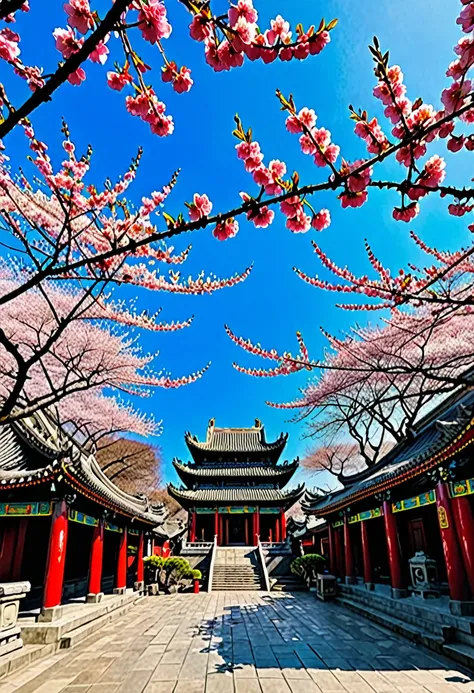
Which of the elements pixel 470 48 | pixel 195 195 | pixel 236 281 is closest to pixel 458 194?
pixel 470 48

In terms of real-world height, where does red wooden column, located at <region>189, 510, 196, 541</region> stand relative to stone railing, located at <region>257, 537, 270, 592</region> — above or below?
above

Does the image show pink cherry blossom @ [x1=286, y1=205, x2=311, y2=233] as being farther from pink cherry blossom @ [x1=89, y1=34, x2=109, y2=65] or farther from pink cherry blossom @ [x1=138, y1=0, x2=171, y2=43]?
pink cherry blossom @ [x1=89, y1=34, x2=109, y2=65]

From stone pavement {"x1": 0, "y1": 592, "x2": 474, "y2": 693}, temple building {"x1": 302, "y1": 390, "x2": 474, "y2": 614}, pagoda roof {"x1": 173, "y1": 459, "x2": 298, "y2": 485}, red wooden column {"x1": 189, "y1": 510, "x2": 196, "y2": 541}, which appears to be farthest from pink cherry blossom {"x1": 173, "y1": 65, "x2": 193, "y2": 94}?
pagoda roof {"x1": 173, "y1": 459, "x2": 298, "y2": 485}

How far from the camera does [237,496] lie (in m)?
29.0

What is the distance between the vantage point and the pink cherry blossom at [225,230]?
2.94 meters

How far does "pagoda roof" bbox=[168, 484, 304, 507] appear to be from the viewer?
1117 inches

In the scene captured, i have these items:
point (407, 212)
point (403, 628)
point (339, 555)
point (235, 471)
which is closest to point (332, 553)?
point (339, 555)

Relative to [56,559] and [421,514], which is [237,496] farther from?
[56,559]

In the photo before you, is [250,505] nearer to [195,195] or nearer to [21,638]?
[21,638]

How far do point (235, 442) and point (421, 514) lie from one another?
24.9 meters

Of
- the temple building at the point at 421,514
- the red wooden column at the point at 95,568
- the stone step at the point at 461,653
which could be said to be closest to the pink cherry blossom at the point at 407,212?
the temple building at the point at 421,514

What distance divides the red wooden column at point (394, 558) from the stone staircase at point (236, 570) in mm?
11285

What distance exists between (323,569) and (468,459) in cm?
1243

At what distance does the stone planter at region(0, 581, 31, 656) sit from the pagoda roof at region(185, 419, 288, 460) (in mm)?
25820
